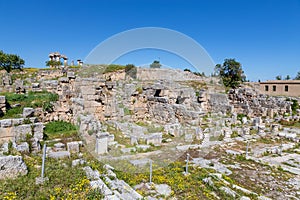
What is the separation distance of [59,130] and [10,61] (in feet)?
125

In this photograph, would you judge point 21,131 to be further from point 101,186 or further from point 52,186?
point 101,186

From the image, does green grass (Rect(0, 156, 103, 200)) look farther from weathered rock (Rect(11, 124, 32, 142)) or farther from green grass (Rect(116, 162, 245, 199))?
weathered rock (Rect(11, 124, 32, 142))

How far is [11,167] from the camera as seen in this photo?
18.1ft

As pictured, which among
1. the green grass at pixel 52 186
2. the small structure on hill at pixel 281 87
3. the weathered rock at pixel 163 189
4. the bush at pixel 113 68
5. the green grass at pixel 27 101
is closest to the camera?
the green grass at pixel 52 186

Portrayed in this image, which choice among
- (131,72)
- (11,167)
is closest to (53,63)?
(131,72)

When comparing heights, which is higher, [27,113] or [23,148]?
[27,113]

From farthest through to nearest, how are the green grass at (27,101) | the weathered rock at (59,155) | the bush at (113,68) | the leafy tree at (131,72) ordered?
the bush at (113,68)
the leafy tree at (131,72)
the green grass at (27,101)
the weathered rock at (59,155)

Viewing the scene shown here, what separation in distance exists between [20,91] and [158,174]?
48.6 ft

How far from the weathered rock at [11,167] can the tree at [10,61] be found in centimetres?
4062

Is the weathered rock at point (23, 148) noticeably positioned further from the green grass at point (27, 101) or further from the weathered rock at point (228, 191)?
the weathered rock at point (228, 191)

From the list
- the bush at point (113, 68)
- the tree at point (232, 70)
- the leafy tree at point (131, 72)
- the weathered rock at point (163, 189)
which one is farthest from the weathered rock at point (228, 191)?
the tree at point (232, 70)

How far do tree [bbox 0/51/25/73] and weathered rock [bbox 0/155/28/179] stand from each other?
40.6 meters

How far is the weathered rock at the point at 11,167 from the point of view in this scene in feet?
17.7

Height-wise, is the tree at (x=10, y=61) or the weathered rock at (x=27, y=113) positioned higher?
the tree at (x=10, y=61)
